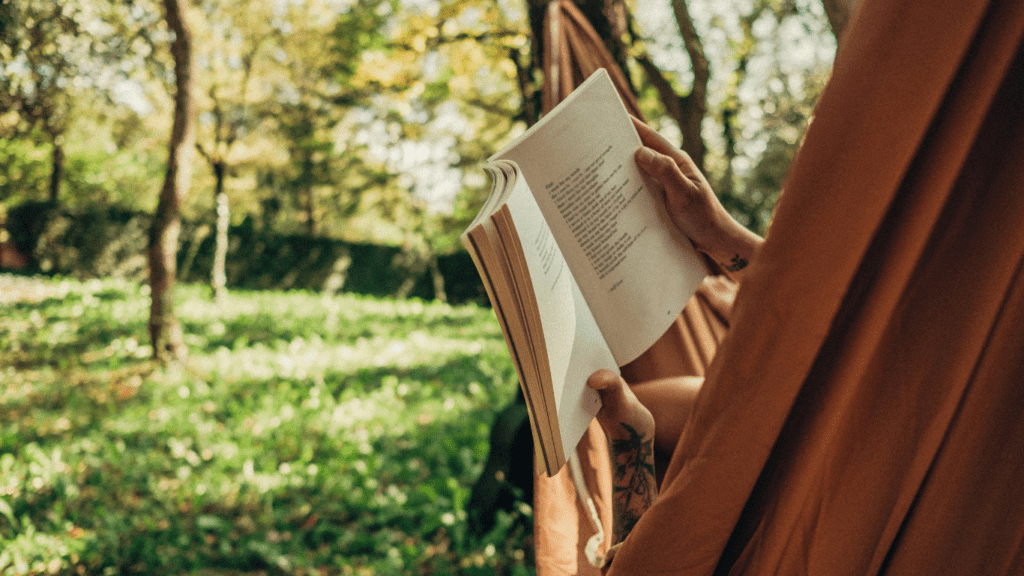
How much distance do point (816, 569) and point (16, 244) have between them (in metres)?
12.2

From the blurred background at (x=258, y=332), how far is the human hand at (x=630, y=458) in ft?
3.43

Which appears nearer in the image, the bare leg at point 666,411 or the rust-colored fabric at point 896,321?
the rust-colored fabric at point 896,321

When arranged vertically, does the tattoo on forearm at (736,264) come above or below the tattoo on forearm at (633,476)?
above

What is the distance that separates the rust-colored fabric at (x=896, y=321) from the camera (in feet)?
1.53

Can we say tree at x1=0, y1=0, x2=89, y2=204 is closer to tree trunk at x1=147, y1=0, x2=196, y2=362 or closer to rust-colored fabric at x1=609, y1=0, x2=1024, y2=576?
tree trunk at x1=147, y1=0, x2=196, y2=362

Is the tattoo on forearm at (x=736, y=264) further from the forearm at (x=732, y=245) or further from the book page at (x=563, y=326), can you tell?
the book page at (x=563, y=326)

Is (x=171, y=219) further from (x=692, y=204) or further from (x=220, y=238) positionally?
(x=692, y=204)

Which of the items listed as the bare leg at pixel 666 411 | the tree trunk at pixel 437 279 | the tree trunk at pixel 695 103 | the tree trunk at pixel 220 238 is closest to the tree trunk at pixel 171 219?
the tree trunk at pixel 220 238

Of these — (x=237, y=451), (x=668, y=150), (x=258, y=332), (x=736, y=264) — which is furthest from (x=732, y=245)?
(x=258, y=332)

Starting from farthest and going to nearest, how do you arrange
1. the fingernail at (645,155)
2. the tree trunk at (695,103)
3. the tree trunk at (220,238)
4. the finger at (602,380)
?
the tree trunk at (220,238) → the tree trunk at (695,103) → the fingernail at (645,155) → the finger at (602,380)

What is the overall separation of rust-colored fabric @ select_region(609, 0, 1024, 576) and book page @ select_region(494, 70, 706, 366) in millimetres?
362

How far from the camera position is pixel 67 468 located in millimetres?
3014

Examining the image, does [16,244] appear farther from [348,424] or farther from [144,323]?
[348,424]

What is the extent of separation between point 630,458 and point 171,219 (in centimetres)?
518
